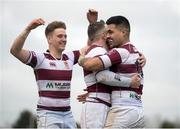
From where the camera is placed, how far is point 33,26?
976cm

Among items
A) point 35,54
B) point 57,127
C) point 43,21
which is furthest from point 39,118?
point 43,21

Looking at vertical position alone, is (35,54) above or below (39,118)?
above

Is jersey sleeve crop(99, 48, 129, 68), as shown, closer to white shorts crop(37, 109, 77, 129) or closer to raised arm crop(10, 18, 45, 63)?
raised arm crop(10, 18, 45, 63)

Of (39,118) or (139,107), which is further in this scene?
(39,118)

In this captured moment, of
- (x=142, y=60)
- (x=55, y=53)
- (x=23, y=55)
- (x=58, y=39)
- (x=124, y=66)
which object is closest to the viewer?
(x=124, y=66)

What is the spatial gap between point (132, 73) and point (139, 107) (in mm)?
481

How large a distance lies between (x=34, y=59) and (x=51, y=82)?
1.39 feet

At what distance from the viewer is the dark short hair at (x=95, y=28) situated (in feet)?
31.6

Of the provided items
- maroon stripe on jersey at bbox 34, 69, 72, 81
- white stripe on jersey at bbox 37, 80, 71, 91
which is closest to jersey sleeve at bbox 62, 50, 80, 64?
maroon stripe on jersey at bbox 34, 69, 72, 81

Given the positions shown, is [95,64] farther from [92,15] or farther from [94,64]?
[92,15]

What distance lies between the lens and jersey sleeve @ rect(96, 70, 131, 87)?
9.20 metres

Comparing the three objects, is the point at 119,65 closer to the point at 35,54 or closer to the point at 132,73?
the point at 132,73

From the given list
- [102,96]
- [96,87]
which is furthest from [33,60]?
[102,96]

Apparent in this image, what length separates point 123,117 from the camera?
9266 millimetres
